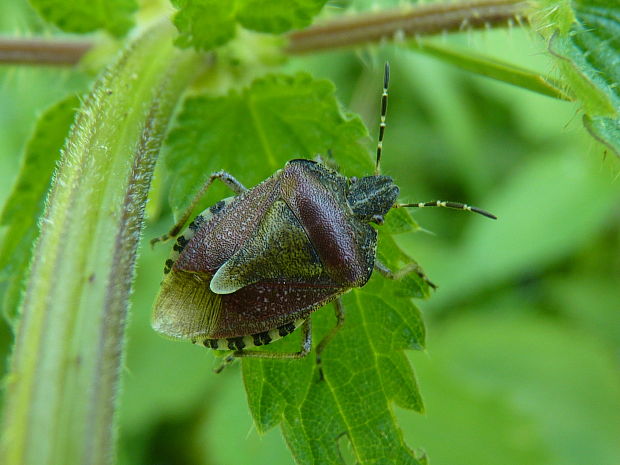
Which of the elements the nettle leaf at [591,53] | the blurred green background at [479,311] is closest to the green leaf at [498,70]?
the nettle leaf at [591,53]

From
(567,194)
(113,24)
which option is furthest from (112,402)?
(567,194)

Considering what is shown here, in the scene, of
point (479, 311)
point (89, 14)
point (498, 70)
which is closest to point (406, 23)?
point (498, 70)

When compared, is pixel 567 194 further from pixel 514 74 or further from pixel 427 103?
pixel 514 74

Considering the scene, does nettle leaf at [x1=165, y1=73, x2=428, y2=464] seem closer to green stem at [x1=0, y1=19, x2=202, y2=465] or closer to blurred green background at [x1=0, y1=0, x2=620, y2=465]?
green stem at [x1=0, y1=19, x2=202, y2=465]

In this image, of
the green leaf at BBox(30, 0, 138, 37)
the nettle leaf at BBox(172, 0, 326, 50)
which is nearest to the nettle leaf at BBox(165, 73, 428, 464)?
the nettle leaf at BBox(172, 0, 326, 50)

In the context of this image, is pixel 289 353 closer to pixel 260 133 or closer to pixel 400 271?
pixel 400 271

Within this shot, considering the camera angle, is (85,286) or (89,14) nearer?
(85,286)
